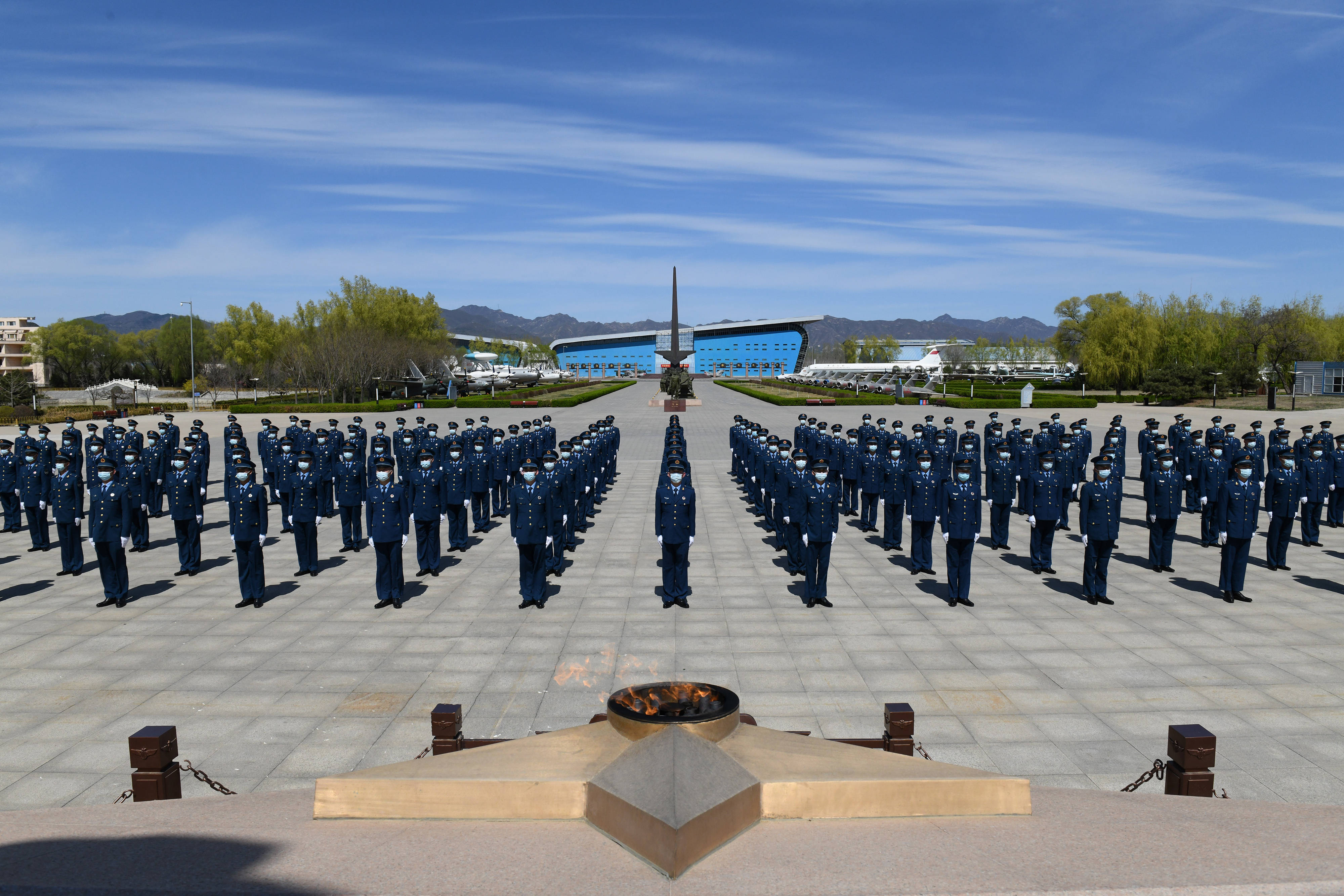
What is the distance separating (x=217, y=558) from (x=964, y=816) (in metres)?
13.0

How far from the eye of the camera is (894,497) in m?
13.0

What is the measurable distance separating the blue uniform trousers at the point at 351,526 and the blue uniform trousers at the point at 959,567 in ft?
32.2

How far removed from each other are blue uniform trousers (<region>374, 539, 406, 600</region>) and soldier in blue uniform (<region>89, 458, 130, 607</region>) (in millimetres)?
3202

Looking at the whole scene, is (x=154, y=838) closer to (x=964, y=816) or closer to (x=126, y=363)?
(x=964, y=816)

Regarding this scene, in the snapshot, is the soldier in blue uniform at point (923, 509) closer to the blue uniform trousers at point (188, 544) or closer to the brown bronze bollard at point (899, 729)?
the brown bronze bollard at point (899, 729)

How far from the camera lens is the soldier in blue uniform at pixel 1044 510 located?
1124 centimetres

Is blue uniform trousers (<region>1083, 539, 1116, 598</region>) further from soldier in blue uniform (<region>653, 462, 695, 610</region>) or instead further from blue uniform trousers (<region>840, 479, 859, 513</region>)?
blue uniform trousers (<region>840, 479, 859, 513</region>)

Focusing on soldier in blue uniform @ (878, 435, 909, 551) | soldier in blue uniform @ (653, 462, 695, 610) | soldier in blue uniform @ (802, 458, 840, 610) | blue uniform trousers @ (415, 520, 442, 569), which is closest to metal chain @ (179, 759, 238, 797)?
soldier in blue uniform @ (653, 462, 695, 610)

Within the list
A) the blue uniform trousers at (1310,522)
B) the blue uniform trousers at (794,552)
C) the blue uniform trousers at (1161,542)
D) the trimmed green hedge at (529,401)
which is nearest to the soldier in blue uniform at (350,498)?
the blue uniform trousers at (794,552)

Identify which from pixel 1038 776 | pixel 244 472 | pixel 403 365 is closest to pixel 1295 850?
pixel 1038 776

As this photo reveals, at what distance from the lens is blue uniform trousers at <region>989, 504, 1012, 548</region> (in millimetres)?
13492

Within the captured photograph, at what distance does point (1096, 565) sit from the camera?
10133mm

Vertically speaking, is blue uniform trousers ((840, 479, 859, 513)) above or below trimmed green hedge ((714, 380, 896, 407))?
below

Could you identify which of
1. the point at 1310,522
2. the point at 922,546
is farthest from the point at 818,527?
the point at 1310,522
